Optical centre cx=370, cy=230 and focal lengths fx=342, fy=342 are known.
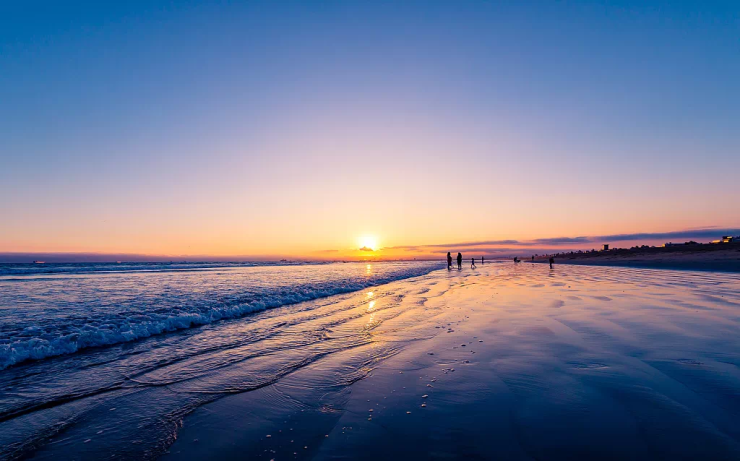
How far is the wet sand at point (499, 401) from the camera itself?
3.38 m

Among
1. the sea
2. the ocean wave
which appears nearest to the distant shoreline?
the sea

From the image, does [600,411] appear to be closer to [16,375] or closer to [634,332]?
[634,332]

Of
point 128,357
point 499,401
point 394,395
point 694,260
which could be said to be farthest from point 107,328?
point 694,260

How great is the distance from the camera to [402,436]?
3.64 m

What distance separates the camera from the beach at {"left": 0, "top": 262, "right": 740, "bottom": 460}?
3475mm

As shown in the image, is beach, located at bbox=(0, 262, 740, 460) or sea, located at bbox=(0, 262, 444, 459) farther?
sea, located at bbox=(0, 262, 444, 459)

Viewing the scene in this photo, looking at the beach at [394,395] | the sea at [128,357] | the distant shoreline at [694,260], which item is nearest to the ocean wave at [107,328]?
the sea at [128,357]

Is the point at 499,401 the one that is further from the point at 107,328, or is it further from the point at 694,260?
the point at 694,260

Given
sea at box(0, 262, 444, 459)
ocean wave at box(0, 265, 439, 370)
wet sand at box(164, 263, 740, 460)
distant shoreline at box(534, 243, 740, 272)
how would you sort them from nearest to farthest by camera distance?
wet sand at box(164, 263, 740, 460) < sea at box(0, 262, 444, 459) < ocean wave at box(0, 265, 439, 370) < distant shoreline at box(534, 243, 740, 272)

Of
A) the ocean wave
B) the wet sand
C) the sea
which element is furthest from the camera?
the ocean wave

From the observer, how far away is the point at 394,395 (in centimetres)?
482

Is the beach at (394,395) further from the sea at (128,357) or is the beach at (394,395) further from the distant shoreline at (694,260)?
the distant shoreline at (694,260)

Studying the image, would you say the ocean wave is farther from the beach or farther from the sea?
the beach

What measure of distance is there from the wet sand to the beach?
0.07 feet
